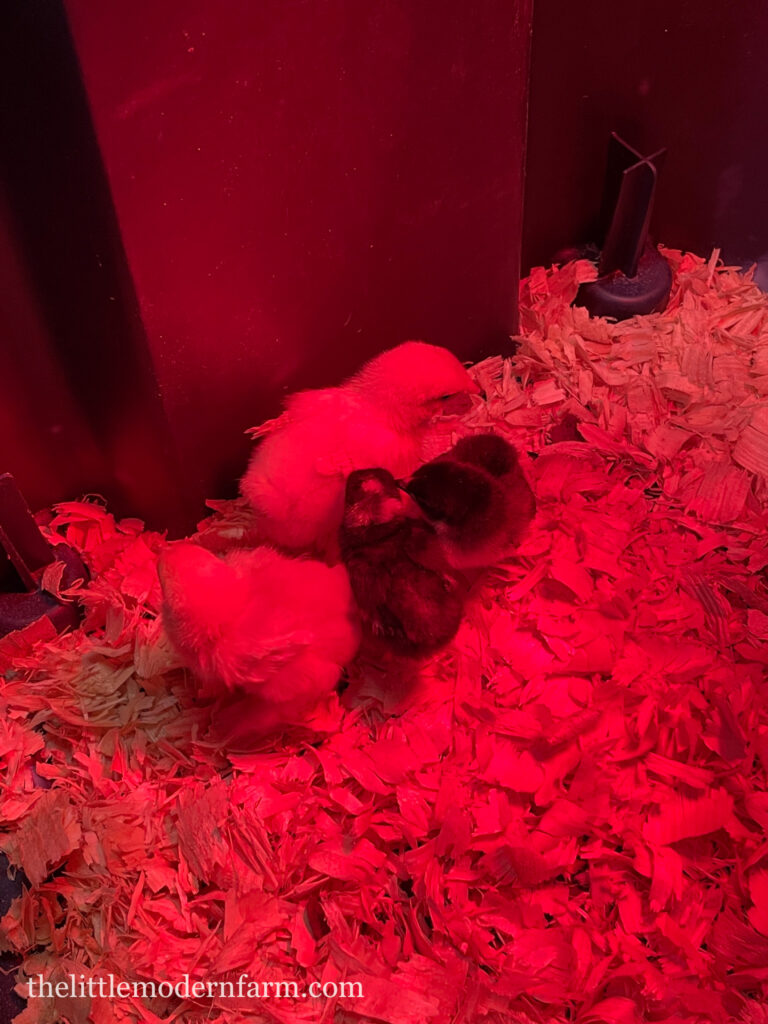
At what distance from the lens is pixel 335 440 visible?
5.52 ft

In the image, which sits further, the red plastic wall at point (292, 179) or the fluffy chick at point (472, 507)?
the fluffy chick at point (472, 507)

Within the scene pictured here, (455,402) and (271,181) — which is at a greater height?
(271,181)

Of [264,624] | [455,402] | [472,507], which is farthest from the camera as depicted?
[455,402]

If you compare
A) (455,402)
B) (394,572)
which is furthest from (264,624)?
(455,402)

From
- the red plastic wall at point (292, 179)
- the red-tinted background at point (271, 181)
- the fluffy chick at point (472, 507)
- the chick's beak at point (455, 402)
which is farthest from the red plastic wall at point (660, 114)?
the fluffy chick at point (472, 507)

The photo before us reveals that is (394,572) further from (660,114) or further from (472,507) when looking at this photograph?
(660,114)

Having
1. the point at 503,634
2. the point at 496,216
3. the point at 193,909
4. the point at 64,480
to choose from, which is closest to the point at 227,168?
the point at 496,216

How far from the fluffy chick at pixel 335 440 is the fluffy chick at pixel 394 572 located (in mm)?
114

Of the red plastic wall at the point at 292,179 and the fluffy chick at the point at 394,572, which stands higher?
the red plastic wall at the point at 292,179

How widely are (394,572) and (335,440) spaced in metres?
0.34

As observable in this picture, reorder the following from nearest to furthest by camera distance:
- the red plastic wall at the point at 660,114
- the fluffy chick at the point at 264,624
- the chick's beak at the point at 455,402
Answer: the fluffy chick at the point at 264,624 < the chick's beak at the point at 455,402 < the red plastic wall at the point at 660,114

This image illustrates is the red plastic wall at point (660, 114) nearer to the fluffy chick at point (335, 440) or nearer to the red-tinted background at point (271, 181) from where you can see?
the red-tinted background at point (271, 181)

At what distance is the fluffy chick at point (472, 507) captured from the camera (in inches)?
62.7

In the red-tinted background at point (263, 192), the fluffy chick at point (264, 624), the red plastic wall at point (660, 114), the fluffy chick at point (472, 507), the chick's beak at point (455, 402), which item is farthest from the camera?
the red plastic wall at point (660, 114)
